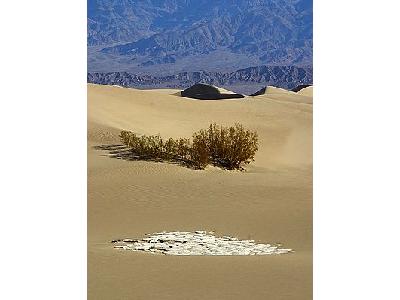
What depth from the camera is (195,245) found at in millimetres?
11398

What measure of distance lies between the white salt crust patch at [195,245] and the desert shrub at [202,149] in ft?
26.1

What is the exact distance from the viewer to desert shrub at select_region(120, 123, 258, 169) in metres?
20.8

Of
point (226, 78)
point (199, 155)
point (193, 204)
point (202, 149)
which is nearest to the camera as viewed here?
point (193, 204)

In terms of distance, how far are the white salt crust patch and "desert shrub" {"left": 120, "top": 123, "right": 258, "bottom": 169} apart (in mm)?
7957

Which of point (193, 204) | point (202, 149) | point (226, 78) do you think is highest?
point (226, 78)

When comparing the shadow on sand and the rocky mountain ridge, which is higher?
the rocky mountain ridge

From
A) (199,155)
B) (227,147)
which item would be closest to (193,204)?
(199,155)

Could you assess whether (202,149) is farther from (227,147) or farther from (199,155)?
(227,147)

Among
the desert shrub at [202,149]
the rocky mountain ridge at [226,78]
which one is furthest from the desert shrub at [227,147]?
the rocky mountain ridge at [226,78]

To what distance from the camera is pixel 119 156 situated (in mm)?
21750

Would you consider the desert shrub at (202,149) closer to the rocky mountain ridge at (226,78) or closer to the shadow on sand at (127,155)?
the shadow on sand at (127,155)

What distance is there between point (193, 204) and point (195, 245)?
5.01m

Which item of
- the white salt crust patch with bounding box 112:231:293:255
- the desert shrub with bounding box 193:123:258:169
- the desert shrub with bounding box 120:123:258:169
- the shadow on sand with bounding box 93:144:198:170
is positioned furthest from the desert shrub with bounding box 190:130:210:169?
the white salt crust patch with bounding box 112:231:293:255

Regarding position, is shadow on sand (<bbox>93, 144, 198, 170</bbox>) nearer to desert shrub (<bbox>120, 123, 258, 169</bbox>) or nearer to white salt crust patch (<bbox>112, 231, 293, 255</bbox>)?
desert shrub (<bbox>120, 123, 258, 169</bbox>)
